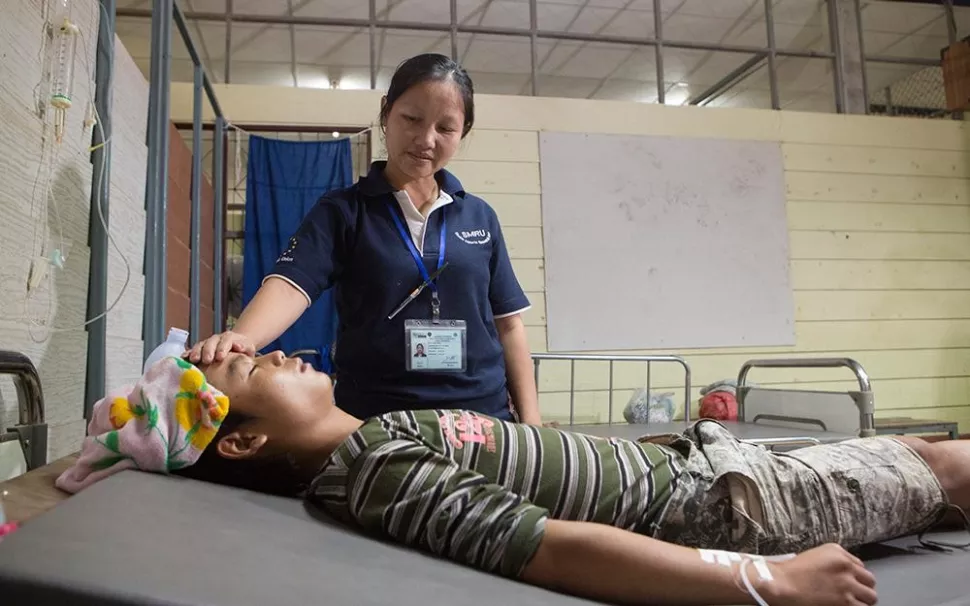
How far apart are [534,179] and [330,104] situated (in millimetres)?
1407

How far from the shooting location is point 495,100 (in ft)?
13.9

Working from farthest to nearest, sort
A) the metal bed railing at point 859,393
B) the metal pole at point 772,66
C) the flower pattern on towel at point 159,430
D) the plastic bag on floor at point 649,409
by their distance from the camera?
the metal pole at point 772,66 → the plastic bag on floor at point 649,409 → the metal bed railing at point 859,393 → the flower pattern on towel at point 159,430

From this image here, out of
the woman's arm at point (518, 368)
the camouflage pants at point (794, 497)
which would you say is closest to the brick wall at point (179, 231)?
the woman's arm at point (518, 368)

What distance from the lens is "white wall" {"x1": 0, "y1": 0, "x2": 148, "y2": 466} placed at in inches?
58.4

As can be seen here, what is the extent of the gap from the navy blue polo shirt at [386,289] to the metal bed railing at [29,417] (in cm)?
51

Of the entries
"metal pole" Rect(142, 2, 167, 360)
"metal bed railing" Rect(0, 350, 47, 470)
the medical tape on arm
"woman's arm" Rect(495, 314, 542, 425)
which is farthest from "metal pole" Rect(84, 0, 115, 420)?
the medical tape on arm

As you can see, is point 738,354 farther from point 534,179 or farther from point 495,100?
point 495,100

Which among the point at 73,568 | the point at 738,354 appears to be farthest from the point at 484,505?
the point at 738,354

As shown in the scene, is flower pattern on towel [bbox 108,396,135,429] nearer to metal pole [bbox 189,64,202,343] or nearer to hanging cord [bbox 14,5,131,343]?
hanging cord [bbox 14,5,131,343]

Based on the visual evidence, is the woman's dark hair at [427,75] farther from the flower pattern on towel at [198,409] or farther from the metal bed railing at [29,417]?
the metal bed railing at [29,417]

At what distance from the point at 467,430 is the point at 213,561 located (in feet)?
1.62

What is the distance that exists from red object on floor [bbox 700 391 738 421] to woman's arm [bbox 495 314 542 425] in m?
2.53

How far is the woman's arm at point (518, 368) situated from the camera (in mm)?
1575

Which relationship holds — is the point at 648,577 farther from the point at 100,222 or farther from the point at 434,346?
the point at 100,222
